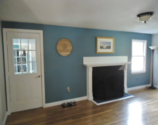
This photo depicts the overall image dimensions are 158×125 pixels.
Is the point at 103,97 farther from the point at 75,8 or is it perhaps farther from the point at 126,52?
the point at 75,8

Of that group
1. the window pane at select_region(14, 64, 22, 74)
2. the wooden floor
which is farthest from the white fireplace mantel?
the window pane at select_region(14, 64, 22, 74)

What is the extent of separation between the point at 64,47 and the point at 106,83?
70.2 inches

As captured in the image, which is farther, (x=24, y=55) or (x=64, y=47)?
(x=64, y=47)

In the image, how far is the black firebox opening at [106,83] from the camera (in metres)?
3.57

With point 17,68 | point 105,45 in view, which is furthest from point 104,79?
point 17,68

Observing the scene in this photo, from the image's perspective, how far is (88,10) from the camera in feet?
6.62

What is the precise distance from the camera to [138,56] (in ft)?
15.1

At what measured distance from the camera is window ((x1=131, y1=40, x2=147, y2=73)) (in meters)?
4.56

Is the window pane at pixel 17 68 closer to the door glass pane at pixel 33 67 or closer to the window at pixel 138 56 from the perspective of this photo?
the door glass pane at pixel 33 67

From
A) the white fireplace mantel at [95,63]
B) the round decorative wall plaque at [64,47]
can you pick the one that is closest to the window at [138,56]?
the white fireplace mantel at [95,63]

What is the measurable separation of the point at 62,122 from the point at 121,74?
8.34 feet

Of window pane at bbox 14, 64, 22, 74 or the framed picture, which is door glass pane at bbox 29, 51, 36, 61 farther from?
the framed picture

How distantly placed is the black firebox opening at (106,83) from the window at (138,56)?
1.24 metres

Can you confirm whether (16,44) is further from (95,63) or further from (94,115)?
(94,115)
